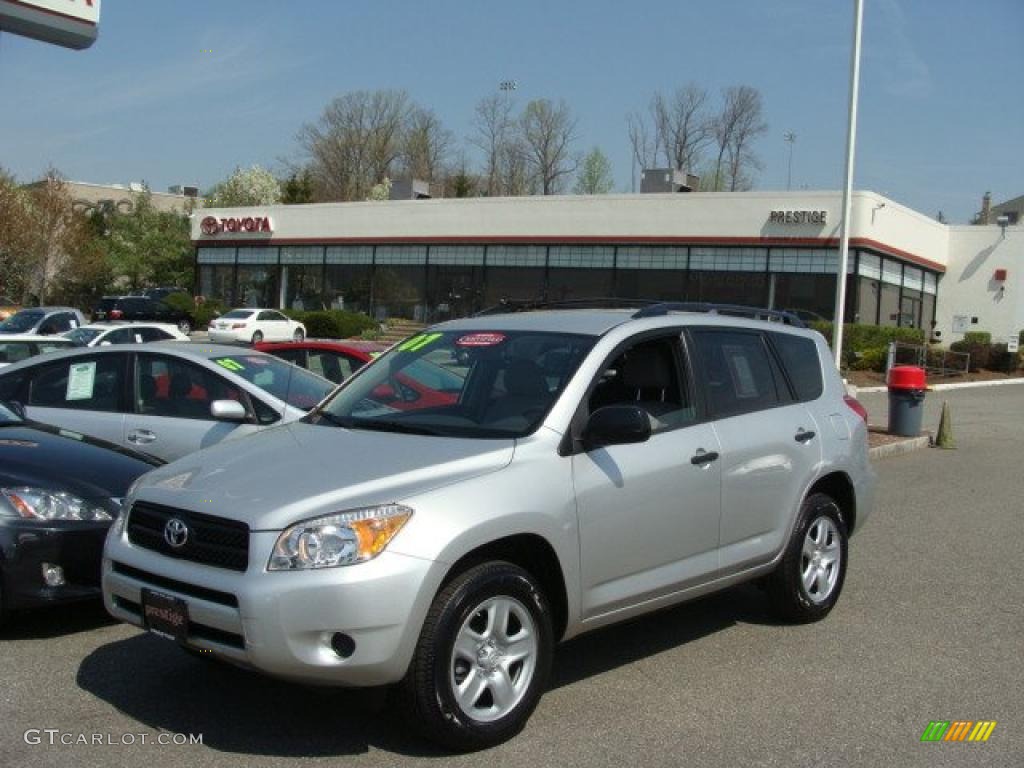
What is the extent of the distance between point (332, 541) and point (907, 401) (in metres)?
13.8

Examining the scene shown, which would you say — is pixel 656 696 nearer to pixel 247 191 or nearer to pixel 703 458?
pixel 703 458

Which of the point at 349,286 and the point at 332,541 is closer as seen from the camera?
the point at 332,541

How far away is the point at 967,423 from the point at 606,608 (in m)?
17.3

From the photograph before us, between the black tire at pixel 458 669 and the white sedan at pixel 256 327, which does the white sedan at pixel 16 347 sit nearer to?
the black tire at pixel 458 669

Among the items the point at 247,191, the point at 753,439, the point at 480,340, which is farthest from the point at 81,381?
the point at 247,191

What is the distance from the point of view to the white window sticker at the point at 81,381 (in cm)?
815

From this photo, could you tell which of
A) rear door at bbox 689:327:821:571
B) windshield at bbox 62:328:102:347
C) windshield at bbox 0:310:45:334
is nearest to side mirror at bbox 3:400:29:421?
rear door at bbox 689:327:821:571

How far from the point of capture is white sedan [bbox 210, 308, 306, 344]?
133 ft

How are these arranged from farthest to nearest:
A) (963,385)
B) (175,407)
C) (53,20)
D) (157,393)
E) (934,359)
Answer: (934,359)
(963,385)
(53,20)
(157,393)
(175,407)

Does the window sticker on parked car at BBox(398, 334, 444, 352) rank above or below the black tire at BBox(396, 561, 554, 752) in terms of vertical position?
above

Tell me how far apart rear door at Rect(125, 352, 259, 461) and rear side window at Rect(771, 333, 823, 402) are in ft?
12.0

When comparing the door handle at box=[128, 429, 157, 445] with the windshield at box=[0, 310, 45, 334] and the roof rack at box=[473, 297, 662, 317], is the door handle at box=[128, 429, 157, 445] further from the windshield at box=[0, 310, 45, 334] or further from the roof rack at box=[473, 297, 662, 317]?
the windshield at box=[0, 310, 45, 334]

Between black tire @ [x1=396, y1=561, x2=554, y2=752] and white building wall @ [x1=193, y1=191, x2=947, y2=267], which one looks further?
white building wall @ [x1=193, y1=191, x2=947, y2=267]

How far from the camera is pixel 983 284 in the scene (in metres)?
39.8
